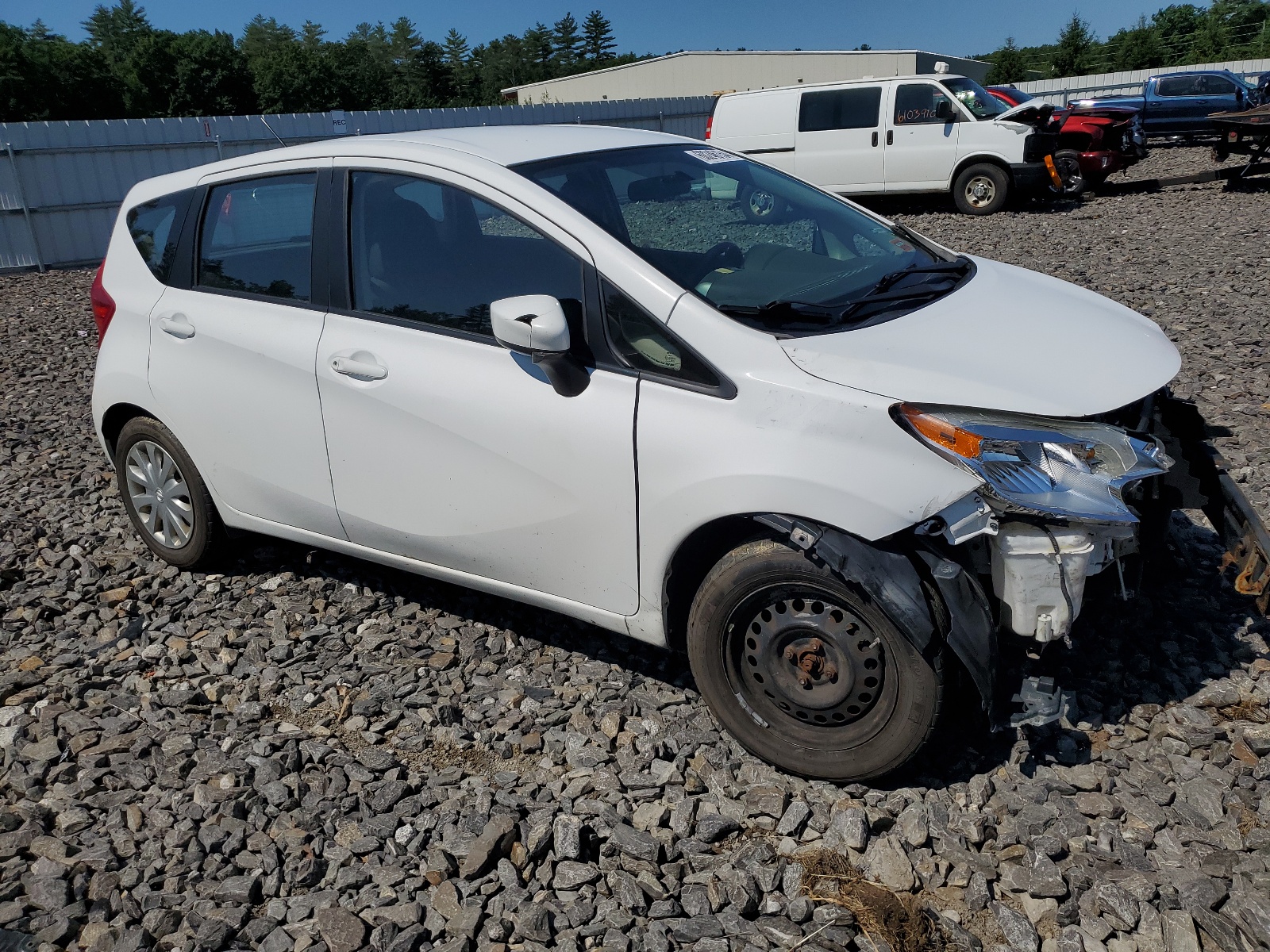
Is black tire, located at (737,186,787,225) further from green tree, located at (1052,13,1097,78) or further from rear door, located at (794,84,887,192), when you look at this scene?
green tree, located at (1052,13,1097,78)

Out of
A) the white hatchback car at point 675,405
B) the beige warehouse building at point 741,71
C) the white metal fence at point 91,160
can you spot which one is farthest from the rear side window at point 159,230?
the beige warehouse building at point 741,71

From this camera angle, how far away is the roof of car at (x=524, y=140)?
11.6 ft

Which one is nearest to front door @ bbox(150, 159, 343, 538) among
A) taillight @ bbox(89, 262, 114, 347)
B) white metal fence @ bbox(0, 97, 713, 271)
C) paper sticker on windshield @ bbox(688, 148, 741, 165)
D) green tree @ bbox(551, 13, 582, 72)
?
taillight @ bbox(89, 262, 114, 347)

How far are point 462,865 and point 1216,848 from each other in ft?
6.45

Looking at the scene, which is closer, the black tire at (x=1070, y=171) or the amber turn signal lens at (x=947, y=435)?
the amber turn signal lens at (x=947, y=435)

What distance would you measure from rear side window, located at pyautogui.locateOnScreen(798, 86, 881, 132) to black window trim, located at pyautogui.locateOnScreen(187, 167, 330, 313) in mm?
13086

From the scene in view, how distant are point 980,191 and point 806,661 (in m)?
13.7

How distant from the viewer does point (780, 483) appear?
2750mm

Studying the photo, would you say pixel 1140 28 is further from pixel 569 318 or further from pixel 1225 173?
pixel 569 318

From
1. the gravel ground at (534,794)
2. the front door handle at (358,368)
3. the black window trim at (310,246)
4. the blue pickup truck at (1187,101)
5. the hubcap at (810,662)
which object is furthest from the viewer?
the blue pickup truck at (1187,101)

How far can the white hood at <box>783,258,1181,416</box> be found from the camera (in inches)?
107

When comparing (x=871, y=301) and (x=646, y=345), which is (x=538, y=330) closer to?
(x=646, y=345)

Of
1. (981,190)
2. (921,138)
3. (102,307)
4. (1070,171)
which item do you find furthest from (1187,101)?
(102,307)

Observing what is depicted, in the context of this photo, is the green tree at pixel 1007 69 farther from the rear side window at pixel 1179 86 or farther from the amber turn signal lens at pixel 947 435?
the amber turn signal lens at pixel 947 435
